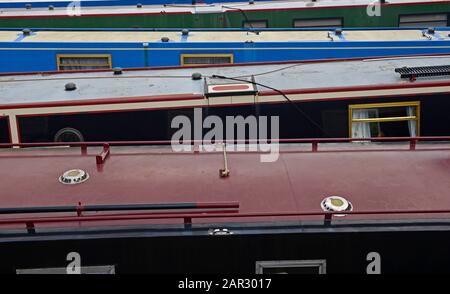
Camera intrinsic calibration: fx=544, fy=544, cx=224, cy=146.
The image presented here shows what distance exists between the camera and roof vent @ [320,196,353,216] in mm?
5441

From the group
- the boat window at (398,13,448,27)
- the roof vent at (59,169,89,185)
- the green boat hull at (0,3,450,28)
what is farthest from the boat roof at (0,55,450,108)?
the boat window at (398,13,448,27)

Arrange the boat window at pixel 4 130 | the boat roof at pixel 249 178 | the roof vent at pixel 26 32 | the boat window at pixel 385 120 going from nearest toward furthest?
the boat roof at pixel 249 178, the boat window at pixel 385 120, the boat window at pixel 4 130, the roof vent at pixel 26 32

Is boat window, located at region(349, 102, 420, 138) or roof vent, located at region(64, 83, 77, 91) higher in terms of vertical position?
roof vent, located at region(64, 83, 77, 91)

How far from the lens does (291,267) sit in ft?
16.8

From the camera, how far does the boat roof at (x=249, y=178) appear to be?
5.60 m

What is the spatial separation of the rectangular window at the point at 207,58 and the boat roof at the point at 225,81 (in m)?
1.88

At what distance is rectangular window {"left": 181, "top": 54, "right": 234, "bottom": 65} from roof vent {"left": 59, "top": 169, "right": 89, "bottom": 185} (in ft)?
18.9

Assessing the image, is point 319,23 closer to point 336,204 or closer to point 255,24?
point 255,24

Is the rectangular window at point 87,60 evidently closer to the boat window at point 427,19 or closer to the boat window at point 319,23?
the boat window at point 319,23

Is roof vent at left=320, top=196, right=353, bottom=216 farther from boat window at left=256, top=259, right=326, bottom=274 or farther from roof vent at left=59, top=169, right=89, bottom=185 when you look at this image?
roof vent at left=59, top=169, right=89, bottom=185

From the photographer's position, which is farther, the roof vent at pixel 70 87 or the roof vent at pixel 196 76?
the roof vent at pixel 196 76

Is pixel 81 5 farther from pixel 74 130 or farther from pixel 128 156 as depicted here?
pixel 128 156

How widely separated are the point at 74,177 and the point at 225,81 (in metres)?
3.33

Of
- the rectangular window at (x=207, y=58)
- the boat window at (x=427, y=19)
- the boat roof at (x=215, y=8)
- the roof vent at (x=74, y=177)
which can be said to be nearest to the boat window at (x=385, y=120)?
the roof vent at (x=74, y=177)
